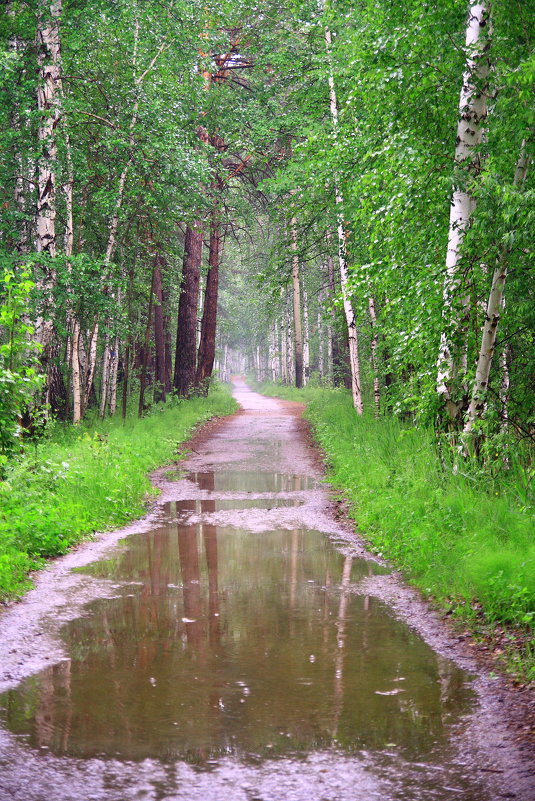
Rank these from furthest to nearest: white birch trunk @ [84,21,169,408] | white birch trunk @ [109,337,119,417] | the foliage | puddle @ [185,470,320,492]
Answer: white birch trunk @ [109,337,119,417], white birch trunk @ [84,21,169,408], puddle @ [185,470,320,492], the foliage

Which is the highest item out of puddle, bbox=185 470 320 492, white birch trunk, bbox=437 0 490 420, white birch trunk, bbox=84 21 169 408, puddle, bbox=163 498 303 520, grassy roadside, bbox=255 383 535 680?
white birch trunk, bbox=84 21 169 408

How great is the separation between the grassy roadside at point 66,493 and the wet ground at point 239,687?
14.2 inches

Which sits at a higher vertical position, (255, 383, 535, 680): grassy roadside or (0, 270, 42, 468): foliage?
(0, 270, 42, 468): foliage

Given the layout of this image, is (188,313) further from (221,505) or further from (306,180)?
(221,505)

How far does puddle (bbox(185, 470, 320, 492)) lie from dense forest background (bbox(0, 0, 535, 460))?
8.65ft

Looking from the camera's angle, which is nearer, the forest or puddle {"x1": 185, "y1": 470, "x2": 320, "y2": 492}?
the forest

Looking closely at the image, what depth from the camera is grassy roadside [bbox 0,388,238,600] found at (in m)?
7.94

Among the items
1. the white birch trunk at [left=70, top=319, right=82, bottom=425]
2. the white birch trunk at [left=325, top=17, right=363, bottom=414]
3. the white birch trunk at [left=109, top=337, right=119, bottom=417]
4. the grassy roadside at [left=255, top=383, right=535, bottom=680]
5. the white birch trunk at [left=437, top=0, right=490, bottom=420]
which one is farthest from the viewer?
the white birch trunk at [left=109, top=337, right=119, bottom=417]

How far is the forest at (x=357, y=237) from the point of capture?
320 inches

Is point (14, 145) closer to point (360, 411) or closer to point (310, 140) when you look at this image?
point (310, 140)

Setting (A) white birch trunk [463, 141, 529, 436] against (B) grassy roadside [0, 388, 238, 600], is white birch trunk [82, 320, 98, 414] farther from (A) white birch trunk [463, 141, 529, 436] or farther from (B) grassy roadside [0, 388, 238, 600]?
(A) white birch trunk [463, 141, 529, 436]

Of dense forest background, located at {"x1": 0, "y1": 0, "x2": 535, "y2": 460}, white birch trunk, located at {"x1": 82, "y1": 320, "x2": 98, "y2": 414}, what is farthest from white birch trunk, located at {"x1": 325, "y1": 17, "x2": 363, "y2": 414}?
white birch trunk, located at {"x1": 82, "y1": 320, "x2": 98, "y2": 414}

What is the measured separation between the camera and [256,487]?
13375mm

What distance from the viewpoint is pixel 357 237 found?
15.5 m
